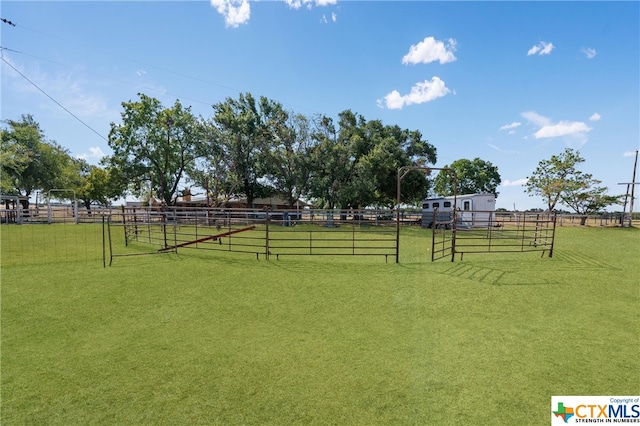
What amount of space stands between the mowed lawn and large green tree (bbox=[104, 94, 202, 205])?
1860 centimetres

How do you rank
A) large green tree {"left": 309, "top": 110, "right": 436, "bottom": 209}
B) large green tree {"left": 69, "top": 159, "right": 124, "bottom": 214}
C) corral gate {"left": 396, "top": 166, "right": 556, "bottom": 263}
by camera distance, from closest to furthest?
corral gate {"left": 396, "top": 166, "right": 556, "bottom": 263}
large green tree {"left": 309, "top": 110, "right": 436, "bottom": 209}
large green tree {"left": 69, "top": 159, "right": 124, "bottom": 214}

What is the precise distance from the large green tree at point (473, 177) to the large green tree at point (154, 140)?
3040cm

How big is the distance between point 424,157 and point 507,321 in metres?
22.3

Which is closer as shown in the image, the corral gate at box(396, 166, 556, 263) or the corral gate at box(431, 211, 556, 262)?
the corral gate at box(396, 166, 556, 263)

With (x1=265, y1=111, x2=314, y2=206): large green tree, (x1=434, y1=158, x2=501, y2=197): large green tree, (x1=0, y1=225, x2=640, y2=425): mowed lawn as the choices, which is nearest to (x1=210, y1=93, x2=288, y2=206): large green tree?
(x1=265, y1=111, x2=314, y2=206): large green tree

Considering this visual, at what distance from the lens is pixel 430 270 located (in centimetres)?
630

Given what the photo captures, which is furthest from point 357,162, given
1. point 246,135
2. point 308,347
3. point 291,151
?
point 308,347

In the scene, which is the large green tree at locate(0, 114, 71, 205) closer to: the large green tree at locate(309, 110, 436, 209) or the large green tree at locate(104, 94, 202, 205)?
the large green tree at locate(104, 94, 202, 205)

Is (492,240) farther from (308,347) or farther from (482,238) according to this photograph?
(308,347)

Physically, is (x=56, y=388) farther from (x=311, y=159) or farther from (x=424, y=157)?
(x=424, y=157)

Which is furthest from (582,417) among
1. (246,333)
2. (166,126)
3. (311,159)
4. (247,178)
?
(166,126)

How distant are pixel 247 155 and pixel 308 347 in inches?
814

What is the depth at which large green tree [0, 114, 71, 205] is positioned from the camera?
→ 19970 millimetres

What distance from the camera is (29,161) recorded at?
20.5 metres
